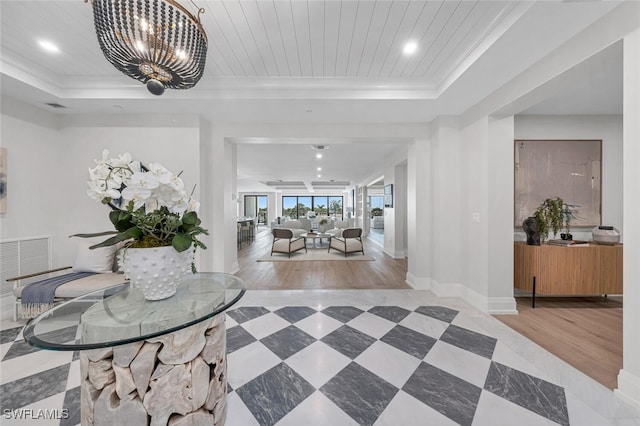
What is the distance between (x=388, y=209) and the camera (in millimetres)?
5930

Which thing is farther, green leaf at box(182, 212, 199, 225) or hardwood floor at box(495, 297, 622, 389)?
hardwood floor at box(495, 297, 622, 389)

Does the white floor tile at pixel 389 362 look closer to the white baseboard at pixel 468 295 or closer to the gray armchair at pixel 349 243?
the white baseboard at pixel 468 295

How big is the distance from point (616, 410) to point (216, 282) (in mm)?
2536

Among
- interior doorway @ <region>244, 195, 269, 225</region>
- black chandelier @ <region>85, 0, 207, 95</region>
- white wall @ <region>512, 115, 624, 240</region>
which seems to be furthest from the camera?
interior doorway @ <region>244, 195, 269, 225</region>

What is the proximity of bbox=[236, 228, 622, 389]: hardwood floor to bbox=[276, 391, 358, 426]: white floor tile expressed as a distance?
184 cm

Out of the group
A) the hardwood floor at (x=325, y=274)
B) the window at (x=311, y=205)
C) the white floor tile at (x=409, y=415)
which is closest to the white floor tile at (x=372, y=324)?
the white floor tile at (x=409, y=415)

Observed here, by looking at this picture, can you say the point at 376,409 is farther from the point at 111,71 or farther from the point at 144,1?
the point at 111,71

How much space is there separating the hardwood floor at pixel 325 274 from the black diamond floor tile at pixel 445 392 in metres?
1.80

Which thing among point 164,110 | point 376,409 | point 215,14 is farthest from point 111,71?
point 376,409

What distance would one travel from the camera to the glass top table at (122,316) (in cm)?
81

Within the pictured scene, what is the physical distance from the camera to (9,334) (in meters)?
2.11

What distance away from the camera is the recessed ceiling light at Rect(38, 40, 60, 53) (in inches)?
75.9

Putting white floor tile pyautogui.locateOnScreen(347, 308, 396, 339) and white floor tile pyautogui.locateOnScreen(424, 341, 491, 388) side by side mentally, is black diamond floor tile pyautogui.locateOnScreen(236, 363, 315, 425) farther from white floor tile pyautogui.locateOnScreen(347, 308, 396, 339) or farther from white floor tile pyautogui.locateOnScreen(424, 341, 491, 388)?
white floor tile pyautogui.locateOnScreen(424, 341, 491, 388)

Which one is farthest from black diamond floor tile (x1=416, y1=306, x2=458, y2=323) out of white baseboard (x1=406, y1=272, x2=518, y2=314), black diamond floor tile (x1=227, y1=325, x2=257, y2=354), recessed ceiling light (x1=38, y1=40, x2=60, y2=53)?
recessed ceiling light (x1=38, y1=40, x2=60, y2=53)
